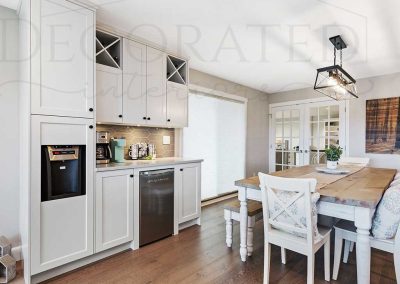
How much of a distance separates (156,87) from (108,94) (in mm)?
650

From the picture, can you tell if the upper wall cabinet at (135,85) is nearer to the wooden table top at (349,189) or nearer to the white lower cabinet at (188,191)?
the white lower cabinet at (188,191)

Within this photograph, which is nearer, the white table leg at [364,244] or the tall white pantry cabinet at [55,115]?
the white table leg at [364,244]

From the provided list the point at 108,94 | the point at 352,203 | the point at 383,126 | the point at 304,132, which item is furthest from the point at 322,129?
the point at 108,94

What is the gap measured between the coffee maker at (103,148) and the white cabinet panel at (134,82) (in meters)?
0.28

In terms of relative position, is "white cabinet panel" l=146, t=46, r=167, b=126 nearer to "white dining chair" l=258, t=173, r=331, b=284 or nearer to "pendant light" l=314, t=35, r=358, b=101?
"white dining chair" l=258, t=173, r=331, b=284

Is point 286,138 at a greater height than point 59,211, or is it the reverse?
point 286,138

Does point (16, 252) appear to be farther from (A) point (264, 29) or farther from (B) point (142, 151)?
(A) point (264, 29)

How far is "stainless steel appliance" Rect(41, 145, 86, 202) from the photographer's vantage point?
189 centimetres

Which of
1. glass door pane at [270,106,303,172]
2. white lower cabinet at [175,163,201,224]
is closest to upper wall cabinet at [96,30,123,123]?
white lower cabinet at [175,163,201,224]

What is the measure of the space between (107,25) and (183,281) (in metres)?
2.56

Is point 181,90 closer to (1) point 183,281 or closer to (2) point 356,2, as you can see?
(2) point 356,2

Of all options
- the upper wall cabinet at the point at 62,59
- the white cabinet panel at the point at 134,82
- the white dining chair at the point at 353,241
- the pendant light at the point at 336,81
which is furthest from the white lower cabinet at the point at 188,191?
the pendant light at the point at 336,81

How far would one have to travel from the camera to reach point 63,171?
6.57 feet

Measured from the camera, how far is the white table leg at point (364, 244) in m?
1.56
